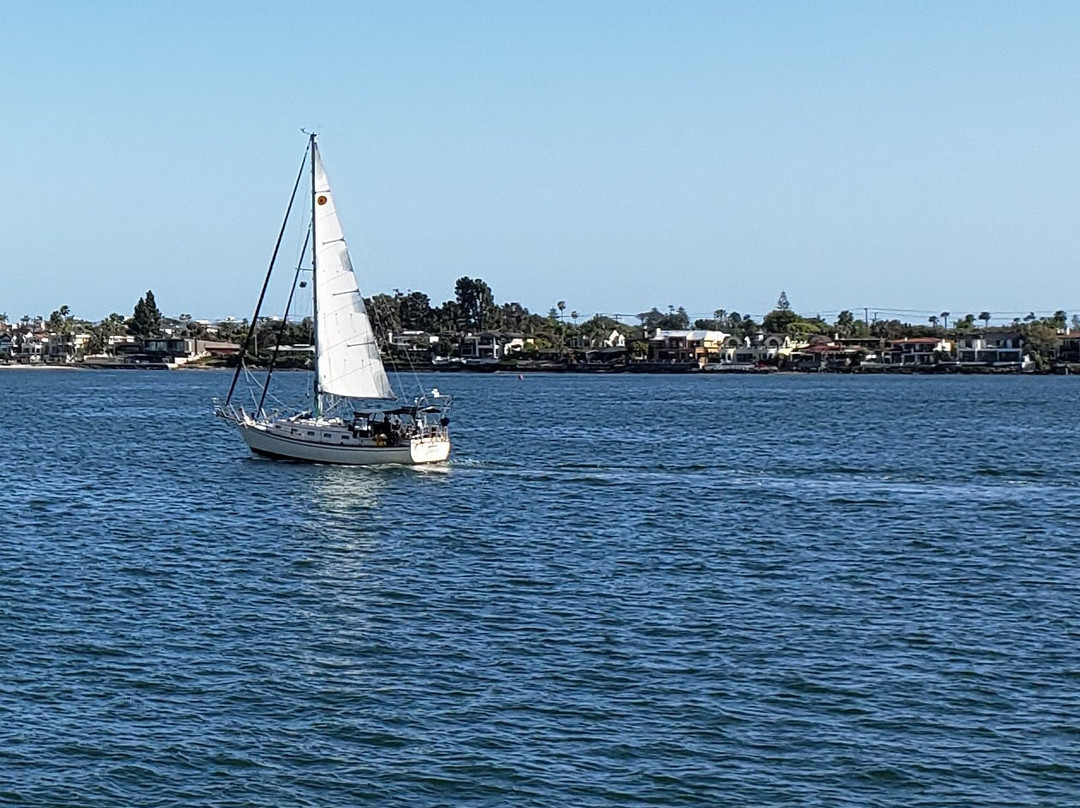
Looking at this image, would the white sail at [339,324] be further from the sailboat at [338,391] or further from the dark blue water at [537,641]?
the dark blue water at [537,641]

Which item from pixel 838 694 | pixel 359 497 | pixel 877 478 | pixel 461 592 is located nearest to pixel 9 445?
pixel 359 497

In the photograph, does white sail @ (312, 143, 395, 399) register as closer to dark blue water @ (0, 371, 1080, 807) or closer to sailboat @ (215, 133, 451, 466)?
sailboat @ (215, 133, 451, 466)

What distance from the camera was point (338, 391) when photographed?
2894 inches

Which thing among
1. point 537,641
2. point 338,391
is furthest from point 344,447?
point 537,641

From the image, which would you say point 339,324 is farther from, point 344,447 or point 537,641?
point 537,641

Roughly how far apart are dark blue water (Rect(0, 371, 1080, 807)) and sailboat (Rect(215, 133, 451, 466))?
1.98m

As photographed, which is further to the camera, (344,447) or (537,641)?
(344,447)

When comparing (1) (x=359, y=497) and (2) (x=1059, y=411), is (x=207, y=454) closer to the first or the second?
(1) (x=359, y=497)

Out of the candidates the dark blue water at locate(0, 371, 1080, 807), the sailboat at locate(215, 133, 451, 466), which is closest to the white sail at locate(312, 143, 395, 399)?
the sailboat at locate(215, 133, 451, 466)

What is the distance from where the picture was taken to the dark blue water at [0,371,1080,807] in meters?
24.6

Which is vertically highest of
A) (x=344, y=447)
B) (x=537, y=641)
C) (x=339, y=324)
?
(x=339, y=324)

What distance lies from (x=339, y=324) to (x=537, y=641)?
141 feet

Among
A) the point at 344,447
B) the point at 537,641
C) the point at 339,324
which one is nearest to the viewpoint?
the point at 537,641

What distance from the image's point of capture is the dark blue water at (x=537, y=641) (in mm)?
24609
